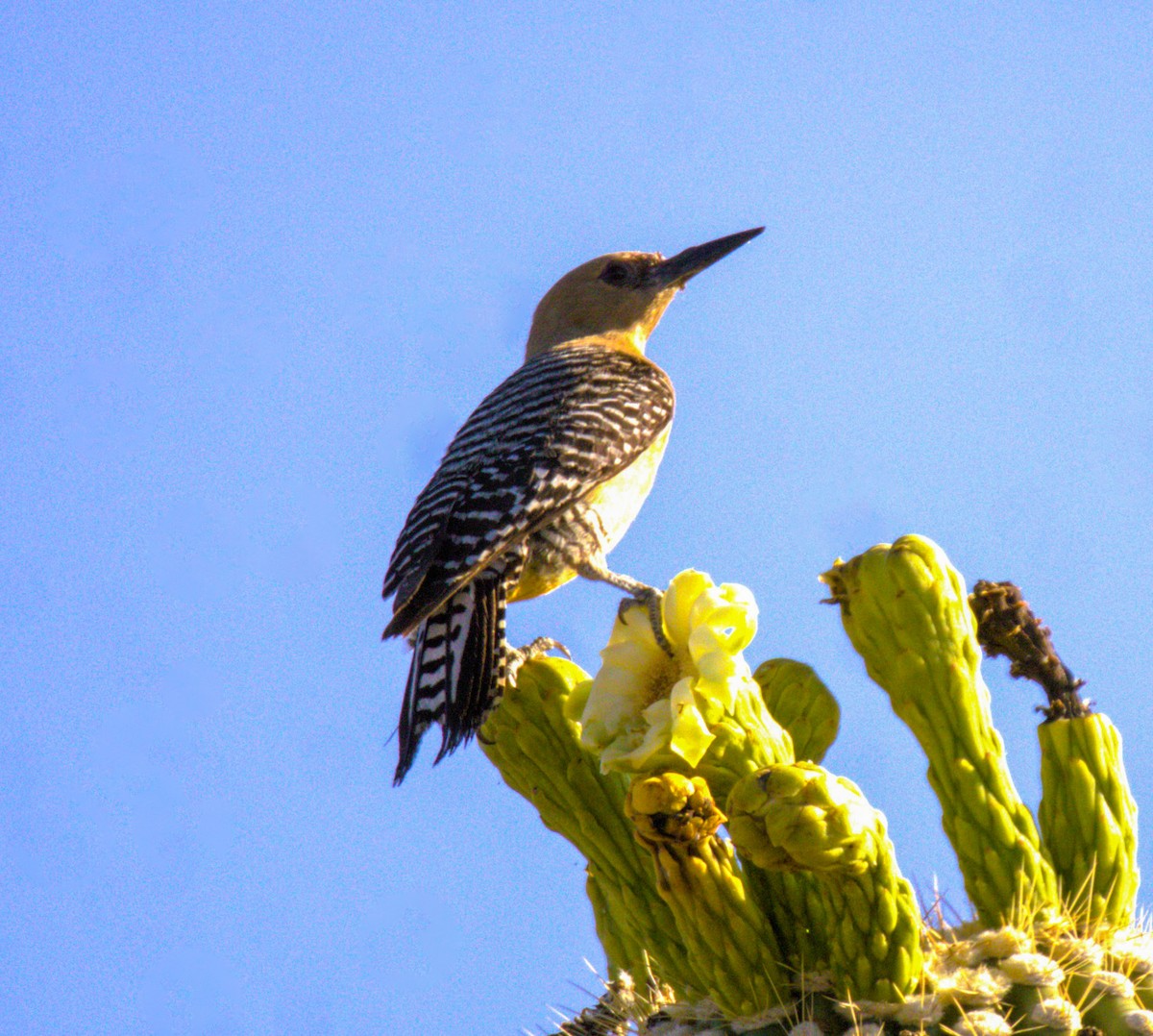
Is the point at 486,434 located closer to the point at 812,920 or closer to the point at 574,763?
the point at 574,763

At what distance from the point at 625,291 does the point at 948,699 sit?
18.6 feet

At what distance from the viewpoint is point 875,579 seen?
2512mm

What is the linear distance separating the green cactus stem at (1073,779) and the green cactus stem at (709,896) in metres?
0.54

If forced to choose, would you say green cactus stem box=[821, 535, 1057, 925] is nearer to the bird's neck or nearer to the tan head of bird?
the bird's neck

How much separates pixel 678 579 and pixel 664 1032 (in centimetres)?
70

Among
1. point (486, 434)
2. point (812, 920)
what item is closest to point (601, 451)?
point (486, 434)

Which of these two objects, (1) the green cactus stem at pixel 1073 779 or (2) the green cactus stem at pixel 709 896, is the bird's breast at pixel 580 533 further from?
(2) the green cactus stem at pixel 709 896

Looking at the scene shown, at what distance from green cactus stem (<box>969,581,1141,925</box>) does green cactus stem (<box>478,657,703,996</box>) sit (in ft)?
2.17

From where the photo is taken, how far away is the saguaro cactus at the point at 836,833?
207 centimetres

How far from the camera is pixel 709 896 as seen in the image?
7.02 ft

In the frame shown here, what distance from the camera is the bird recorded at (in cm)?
429

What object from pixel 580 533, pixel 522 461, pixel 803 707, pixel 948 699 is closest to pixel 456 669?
pixel 580 533

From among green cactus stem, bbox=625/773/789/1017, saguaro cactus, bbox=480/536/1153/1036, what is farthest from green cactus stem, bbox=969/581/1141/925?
green cactus stem, bbox=625/773/789/1017

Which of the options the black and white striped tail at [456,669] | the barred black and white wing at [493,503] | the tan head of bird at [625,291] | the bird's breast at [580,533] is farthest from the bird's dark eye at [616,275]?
the black and white striped tail at [456,669]
